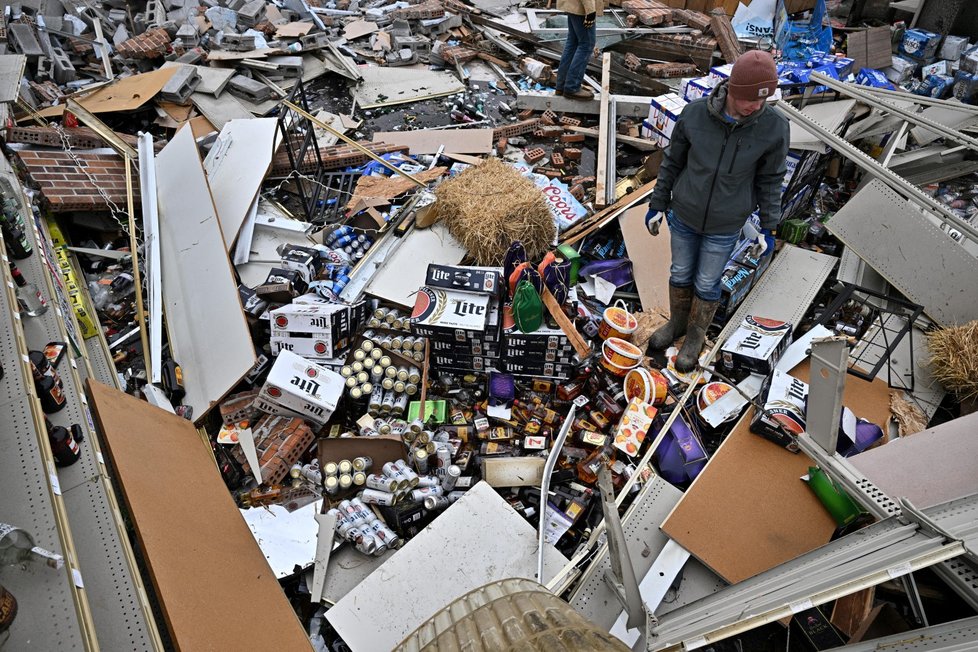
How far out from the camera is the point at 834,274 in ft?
16.2

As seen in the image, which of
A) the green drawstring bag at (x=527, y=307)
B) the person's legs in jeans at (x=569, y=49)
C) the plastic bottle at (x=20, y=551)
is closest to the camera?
the plastic bottle at (x=20, y=551)

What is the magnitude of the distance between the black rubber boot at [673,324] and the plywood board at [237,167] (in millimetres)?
3524

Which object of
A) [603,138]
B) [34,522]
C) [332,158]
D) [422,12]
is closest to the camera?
[34,522]

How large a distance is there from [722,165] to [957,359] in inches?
A: 83.4

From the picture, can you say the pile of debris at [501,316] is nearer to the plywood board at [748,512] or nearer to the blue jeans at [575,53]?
the plywood board at [748,512]

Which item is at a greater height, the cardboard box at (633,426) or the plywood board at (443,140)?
the plywood board at (443,140)

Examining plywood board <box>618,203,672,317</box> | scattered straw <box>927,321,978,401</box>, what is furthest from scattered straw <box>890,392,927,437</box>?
plywood board <box>618,203,672,317</box>

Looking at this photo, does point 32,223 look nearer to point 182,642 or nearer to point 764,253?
point 182,642

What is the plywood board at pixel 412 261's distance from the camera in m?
4.66

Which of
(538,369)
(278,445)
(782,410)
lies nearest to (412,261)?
(538,369)

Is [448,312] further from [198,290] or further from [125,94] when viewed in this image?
[125,94]

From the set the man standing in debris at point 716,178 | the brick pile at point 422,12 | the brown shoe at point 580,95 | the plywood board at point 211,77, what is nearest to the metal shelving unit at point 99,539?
the man standing in debris at point 716,178

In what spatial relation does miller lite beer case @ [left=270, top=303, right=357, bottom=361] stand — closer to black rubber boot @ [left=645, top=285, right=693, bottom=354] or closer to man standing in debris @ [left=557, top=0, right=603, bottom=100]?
black rubber boot @ [left=645, top=285, right=693, bottom=354]

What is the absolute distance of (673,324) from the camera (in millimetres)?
4469
